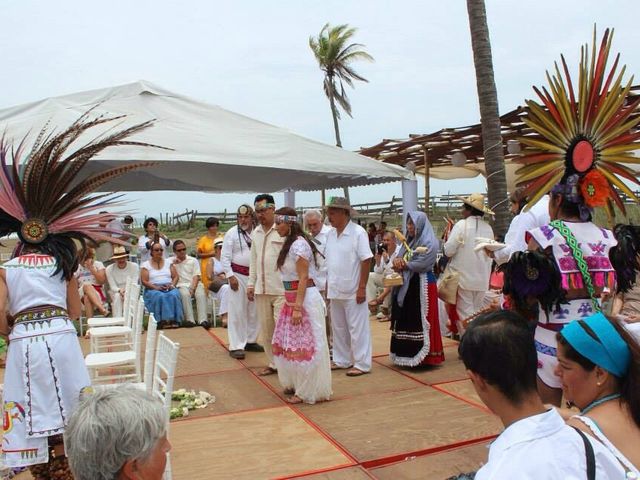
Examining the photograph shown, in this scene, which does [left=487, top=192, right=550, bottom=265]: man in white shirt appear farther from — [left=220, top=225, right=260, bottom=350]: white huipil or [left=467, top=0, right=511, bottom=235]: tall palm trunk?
[left=220, top=225, right=260, bottom=350]: white huipil

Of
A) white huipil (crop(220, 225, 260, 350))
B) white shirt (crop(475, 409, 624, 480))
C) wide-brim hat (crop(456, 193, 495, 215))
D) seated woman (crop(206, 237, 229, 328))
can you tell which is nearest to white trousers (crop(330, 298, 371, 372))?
white huipil (crop(220, 225, 260, 350))

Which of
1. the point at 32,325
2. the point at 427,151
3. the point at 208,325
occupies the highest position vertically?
the point at 427,151

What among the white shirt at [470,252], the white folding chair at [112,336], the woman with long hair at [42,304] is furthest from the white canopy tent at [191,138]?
the woman with long hair at [42,304]

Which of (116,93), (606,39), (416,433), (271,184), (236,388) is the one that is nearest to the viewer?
(606,39)

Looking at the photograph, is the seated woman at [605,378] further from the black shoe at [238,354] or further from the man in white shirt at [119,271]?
the man in white shirt at [119,271]

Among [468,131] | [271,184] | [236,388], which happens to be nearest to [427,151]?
[468,131]

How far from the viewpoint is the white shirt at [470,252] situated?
655cm

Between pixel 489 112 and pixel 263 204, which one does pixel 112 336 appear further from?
pixel 489 112

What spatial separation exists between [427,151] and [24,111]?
21.6 ft

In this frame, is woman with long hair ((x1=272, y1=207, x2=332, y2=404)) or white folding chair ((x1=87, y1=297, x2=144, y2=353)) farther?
white folding chair ((x1=87, y1=297, x2=144, y2=353))

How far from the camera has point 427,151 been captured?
10500mm

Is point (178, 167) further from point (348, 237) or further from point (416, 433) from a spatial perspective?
point (416, 433)

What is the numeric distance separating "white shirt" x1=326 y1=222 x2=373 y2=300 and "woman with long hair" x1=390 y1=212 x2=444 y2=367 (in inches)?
15.2

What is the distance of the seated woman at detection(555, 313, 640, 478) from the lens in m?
1.81
